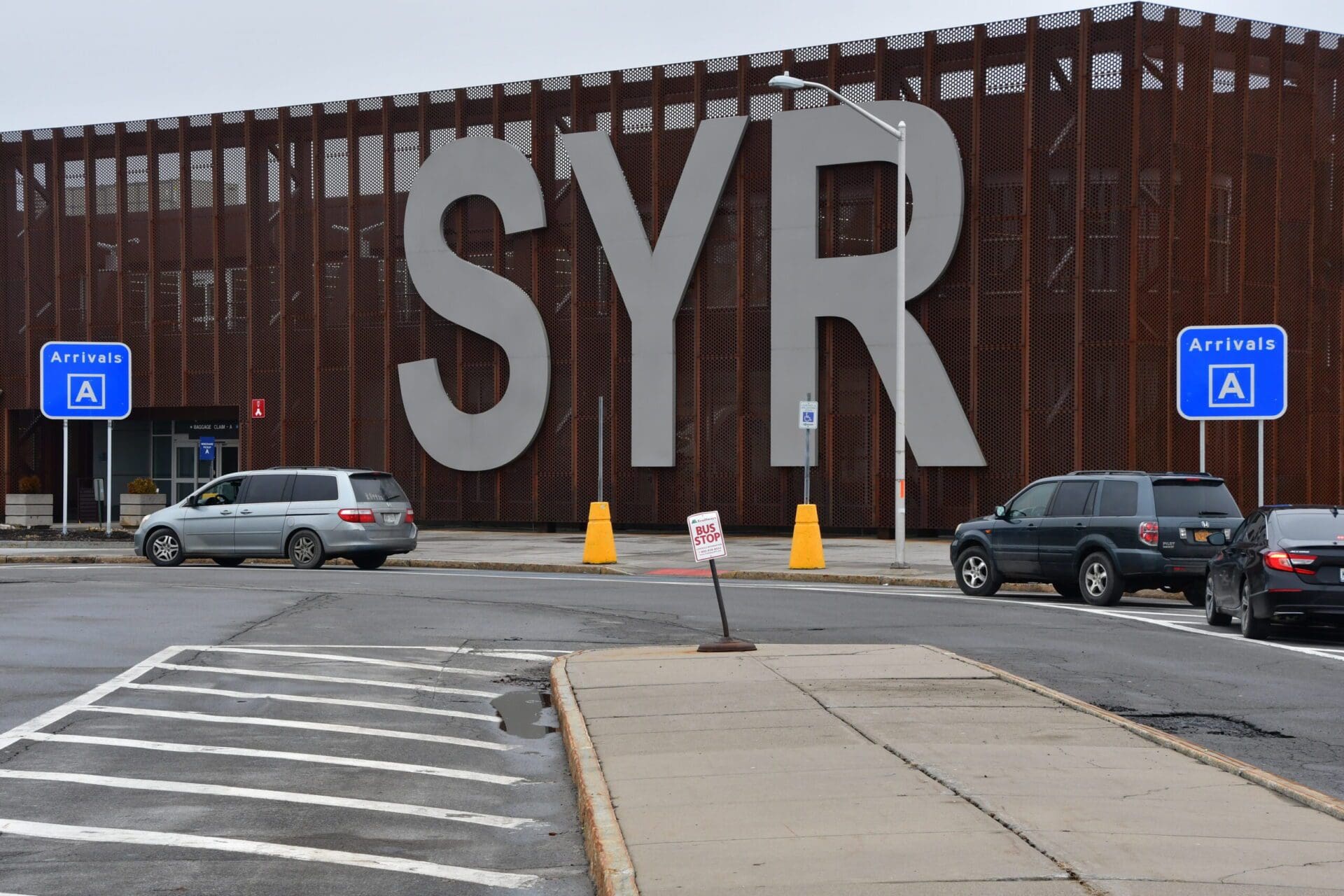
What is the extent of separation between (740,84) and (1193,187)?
1086 centimetres

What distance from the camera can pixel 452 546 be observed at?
3422cm

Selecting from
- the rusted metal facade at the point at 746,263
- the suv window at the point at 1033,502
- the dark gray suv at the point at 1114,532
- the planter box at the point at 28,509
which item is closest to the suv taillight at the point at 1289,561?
the dark gray suv at the point at 1114,532

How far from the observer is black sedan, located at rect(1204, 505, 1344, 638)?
52.6 ft

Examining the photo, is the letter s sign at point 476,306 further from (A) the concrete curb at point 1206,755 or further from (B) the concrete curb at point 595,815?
(B) the concrete curb at point 595,815

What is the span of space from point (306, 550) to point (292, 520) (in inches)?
23.3

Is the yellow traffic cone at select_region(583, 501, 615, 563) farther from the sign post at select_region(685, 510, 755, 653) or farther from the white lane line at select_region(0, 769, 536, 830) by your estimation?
the white lane line at select_region(0, 769, 536, 830)

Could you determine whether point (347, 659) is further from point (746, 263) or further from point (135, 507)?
point (135, 507)

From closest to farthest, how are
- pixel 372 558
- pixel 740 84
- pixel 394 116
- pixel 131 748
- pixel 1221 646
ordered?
pixel 131 748 → pixel 1221 646 → pixel 372 558 → pixel 740 84 → pixel 394 116

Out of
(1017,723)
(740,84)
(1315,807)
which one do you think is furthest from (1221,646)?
(740,84)

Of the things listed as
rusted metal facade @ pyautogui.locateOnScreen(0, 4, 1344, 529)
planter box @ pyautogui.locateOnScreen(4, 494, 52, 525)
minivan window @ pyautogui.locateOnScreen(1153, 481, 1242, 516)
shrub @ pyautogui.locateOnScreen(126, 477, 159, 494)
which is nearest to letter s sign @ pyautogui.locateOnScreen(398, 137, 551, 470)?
rusted metal facade @ pyautogui.locateOnScreen(0, 4, 1344, 529)

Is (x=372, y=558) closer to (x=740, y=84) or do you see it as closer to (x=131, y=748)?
(x=740, y=84)

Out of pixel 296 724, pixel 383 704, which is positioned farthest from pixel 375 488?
pixel 296 724

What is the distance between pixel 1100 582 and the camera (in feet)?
68.5

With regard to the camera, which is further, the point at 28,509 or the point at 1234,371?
the point at 28,509
